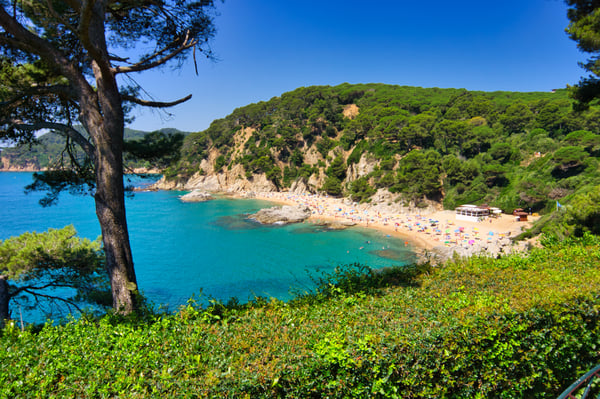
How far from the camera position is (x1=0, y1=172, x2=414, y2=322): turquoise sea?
19.0 meters

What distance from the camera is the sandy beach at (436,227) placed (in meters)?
23.3

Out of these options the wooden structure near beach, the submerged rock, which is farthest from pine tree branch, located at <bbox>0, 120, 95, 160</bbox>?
the wooden structure near beach

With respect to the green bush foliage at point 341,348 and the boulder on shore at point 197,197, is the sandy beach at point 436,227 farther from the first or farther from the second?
the boulder on shore at point 197,197

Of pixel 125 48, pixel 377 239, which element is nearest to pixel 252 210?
pixel 377 239

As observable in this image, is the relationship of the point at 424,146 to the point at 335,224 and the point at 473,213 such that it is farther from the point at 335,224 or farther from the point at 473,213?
the point at 335,224

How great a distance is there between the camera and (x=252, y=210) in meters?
44.7

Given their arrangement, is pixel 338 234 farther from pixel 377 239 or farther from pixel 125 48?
pixel 125 48

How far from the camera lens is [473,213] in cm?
3077

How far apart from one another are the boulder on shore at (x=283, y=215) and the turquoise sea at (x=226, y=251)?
1.81 m

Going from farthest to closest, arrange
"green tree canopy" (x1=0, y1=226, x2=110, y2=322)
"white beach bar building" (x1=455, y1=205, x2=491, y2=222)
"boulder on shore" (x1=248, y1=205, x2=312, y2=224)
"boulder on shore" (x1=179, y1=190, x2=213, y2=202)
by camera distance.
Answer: "boulder on shore" (x1=179, y1=190, x2=213, y2=202)
"boulder on shore" (x1=248, y1=205, x2=312, y2=224)
"white beach bar building" (x1=455, y1=205, x2=491, y2=222)
"green tree canopy" (x1=0, y1=226, x2=110, y2=322)

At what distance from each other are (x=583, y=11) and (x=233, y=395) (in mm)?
13384

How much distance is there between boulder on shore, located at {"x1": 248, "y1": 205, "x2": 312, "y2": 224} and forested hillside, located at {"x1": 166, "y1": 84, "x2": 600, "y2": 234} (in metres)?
9.62

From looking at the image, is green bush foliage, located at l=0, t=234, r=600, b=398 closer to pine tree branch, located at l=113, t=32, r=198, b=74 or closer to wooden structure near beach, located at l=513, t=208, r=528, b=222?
pine tree branch, located at l=113, t=32, r=198, b=74

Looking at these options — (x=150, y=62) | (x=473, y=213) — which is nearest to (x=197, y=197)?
(x=473, y=213)
